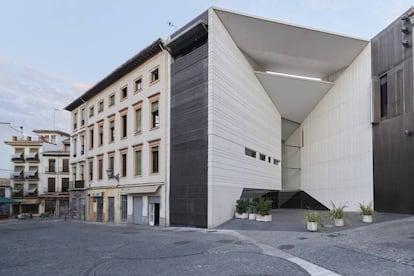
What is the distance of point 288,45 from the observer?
72.6 ft

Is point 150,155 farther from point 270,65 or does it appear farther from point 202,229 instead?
point 270,65

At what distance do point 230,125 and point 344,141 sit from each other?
31.5 feet

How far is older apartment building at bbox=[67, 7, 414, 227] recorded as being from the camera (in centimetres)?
1862

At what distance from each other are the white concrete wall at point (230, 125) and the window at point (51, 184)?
3641cm

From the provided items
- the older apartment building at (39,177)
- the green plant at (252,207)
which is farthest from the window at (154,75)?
the older apartment building at (39,177)

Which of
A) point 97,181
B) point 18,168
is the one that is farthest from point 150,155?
point 18,168

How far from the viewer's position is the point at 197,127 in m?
18.8

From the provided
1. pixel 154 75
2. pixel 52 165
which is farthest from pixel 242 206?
pixel 52 165

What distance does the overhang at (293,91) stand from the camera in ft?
84.5

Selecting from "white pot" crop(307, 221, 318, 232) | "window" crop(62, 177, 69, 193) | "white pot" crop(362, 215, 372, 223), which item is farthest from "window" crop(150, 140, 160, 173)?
"window" crop(62, 177, 69, 193)

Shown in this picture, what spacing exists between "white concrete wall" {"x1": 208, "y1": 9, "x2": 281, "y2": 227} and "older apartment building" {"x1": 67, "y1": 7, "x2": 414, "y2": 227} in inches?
2.5

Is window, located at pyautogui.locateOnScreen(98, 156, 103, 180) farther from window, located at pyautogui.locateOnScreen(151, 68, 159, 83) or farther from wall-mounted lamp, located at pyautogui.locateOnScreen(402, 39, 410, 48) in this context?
wall-mounted lamp, located at pyautogui.locateOnScreen(402, 39, 410, 48)

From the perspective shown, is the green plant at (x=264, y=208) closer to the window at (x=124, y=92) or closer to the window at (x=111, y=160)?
the window at (x=111, y=160)

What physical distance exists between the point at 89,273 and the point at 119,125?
1942 cm
